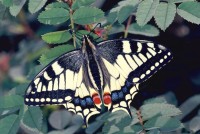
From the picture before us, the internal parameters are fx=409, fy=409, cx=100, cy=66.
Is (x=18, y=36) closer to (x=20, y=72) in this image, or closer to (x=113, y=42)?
(x=20, y=72)

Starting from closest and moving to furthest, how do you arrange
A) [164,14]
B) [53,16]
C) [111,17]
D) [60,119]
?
Answer: [164,14] < [53,16] < [111,17] < [60,119]

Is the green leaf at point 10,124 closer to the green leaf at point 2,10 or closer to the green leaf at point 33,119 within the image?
the green leaf at point 33,119

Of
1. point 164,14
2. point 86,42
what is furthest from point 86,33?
point 164,14

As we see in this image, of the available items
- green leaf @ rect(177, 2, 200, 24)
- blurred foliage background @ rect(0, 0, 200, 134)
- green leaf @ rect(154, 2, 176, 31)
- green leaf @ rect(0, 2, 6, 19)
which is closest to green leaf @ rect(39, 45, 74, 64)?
blurred foliage background @ rect(0, 0, 200, 134)

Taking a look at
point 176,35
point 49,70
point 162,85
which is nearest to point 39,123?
point 49,70

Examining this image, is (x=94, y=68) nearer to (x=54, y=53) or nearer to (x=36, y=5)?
(x=54, y=53)

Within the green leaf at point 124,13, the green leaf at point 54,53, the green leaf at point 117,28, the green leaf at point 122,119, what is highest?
the green leaf at point 124,13

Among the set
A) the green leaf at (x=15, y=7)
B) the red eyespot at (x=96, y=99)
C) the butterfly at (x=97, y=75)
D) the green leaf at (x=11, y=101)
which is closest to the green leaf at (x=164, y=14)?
the butterfly at (x=97, y=75)
